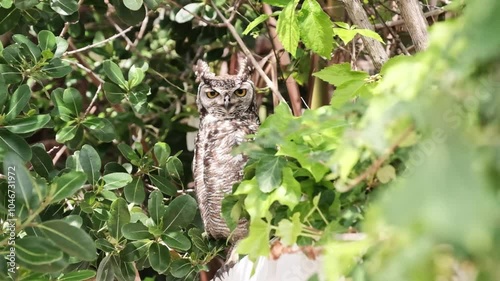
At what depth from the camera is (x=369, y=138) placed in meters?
0.39

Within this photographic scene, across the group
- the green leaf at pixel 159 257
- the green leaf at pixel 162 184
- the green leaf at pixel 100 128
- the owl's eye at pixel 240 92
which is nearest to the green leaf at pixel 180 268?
the green leaf at pixel 159 257

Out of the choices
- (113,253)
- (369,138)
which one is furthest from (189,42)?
(369,138)

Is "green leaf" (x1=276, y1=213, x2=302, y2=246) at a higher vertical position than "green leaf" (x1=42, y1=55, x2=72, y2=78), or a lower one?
Answer: higher

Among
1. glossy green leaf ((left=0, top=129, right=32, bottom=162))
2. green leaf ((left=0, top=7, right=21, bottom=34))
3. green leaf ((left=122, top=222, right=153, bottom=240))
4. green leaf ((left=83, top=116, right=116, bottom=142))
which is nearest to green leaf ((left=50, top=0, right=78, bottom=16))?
green leaf ((left=0, top=7, right=21, bottom=34))

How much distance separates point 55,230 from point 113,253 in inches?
14.8

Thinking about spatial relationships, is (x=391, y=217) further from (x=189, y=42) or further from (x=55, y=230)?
(x=189, y=42)

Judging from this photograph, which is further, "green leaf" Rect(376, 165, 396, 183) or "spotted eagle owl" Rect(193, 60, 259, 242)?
"spotted eagle owl" Rect(193, 60, 259, 242)

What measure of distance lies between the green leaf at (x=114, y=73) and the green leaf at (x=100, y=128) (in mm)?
82

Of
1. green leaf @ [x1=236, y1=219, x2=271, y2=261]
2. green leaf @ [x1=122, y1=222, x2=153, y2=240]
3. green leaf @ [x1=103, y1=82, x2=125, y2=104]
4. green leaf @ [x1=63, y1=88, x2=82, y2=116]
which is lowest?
green leaf @ [x1=122, y1=222, x2=153, y2=240]

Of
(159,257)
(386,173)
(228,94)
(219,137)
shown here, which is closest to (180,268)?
(159,257)

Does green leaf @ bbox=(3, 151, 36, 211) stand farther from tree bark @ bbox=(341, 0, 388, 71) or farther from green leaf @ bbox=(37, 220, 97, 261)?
tree bark @ bbox=(341, 0, 388, 71)

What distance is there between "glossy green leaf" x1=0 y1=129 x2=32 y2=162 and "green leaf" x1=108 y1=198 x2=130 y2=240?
141mm

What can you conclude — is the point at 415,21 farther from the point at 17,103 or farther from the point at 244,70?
the point at 17,103

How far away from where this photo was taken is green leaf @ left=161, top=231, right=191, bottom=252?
1.07 metres
